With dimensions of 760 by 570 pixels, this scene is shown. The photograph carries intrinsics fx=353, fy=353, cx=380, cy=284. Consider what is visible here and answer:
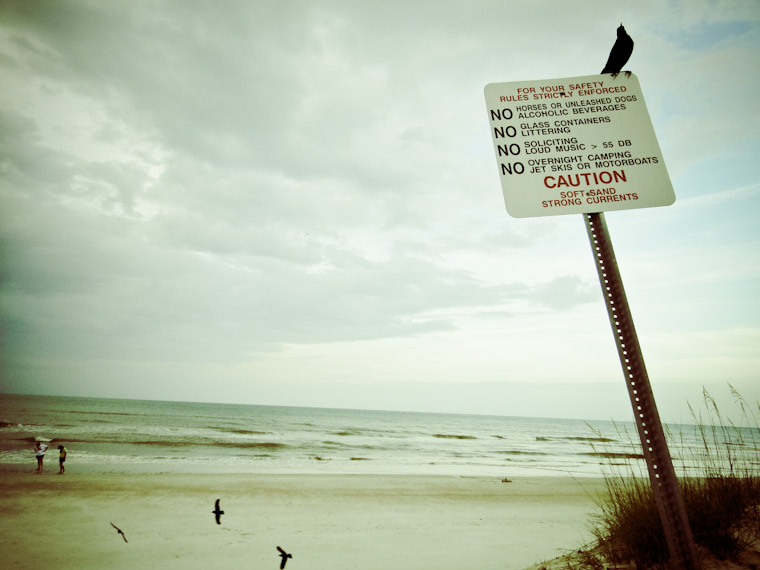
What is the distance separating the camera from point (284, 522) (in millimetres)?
8094

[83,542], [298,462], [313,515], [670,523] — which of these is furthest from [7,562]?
[298,462]

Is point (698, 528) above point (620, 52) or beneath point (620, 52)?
beneath

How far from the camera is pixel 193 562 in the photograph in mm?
5891

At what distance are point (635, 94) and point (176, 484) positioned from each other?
A: 15.5m

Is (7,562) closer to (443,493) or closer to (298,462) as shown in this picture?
(443,493)

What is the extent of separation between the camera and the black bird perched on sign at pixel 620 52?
1.87 meters

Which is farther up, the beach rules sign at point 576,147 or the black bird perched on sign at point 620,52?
the black bird perched on sign at point 620,52

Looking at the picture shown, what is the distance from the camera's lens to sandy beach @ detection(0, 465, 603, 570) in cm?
600

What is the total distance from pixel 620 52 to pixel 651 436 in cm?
199

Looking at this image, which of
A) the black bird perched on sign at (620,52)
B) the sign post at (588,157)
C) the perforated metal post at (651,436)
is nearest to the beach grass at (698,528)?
the perforated metal post at (651,436)

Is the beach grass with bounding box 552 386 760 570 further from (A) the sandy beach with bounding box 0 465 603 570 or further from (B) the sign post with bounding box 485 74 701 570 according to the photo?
(A) the sandy beach with bounding box 0 465 603 570

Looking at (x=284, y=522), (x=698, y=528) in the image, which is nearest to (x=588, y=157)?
(x=698, y=528)

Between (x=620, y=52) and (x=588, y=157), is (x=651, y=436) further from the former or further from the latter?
(x=620, y=52)

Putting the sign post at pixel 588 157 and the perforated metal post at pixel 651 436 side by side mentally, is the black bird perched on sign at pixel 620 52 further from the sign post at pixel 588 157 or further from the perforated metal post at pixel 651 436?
the perforated metal post at pixel 651 436
